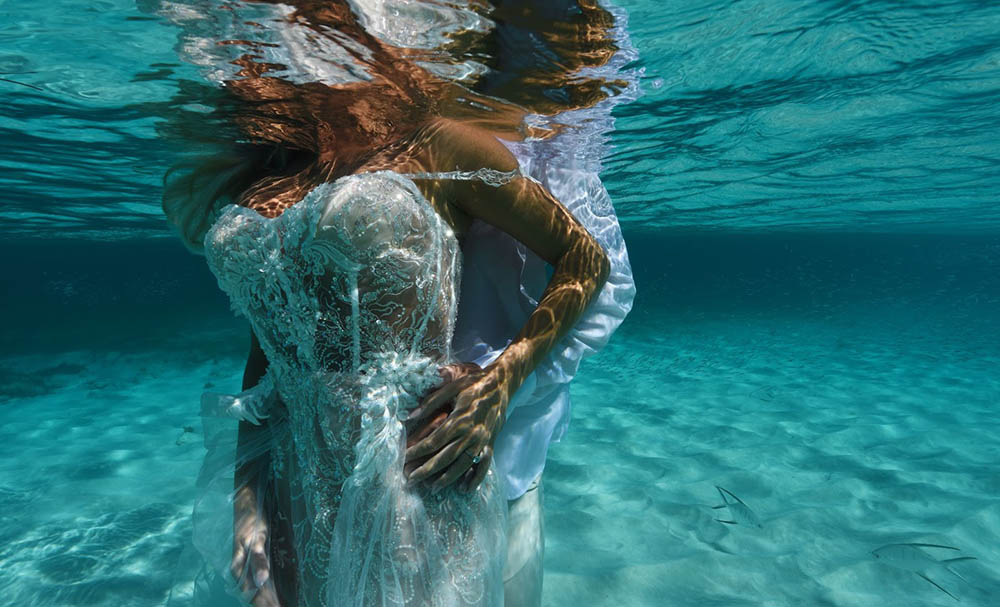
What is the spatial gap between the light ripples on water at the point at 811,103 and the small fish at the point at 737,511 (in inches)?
213

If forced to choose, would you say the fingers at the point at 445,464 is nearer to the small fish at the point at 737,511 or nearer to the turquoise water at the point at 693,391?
the turquoise water at the point at 693,391

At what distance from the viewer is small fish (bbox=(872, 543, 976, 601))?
5.03 meters

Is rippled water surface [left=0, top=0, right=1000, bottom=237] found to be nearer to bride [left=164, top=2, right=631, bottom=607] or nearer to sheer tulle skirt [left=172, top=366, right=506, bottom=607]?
bride [left=164, top=2, right=631, bottom=607]

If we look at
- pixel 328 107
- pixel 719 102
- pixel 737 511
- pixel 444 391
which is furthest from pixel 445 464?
pixel 719 102

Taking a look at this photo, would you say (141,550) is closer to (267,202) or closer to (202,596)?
(202,596)

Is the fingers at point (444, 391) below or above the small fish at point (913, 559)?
above

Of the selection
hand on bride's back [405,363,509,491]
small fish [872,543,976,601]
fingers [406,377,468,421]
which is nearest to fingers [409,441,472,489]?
hand on bride's back [405,363,509,491]

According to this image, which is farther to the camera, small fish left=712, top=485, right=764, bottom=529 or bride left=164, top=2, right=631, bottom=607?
small fish left=712, top=485, right=764, bottom=529

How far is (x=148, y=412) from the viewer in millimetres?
11531

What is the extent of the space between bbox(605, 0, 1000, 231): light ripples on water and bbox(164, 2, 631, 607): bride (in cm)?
373

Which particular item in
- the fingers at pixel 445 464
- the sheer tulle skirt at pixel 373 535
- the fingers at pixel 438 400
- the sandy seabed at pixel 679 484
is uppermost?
the fingers at pixel 438 400

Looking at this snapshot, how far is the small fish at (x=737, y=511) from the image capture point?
6016 mm

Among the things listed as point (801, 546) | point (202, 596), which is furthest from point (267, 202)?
point (801, 546)

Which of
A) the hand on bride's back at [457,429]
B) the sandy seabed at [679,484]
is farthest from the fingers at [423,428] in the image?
the sandy seabed at [679,484]
